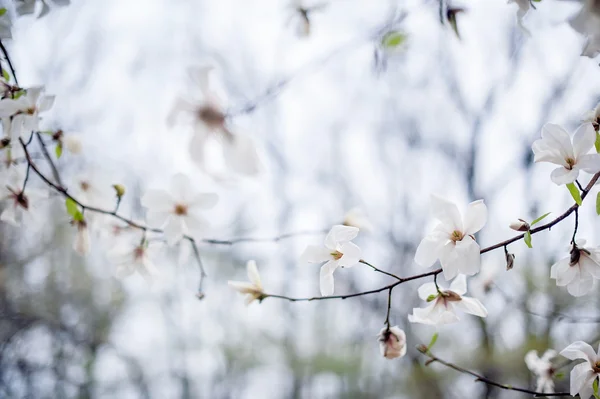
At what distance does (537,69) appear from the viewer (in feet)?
7.93

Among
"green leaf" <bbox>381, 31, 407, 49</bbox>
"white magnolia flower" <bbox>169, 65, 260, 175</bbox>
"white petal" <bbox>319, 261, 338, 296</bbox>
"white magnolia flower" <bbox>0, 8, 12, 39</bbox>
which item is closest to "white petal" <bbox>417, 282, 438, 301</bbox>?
"white petal" <bbox>319, 261, 338, 296</bbox>

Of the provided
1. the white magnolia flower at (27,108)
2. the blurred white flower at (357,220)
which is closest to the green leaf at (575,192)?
the blurred white flower at (357,220)

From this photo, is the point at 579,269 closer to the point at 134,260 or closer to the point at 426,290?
the point at 426,290

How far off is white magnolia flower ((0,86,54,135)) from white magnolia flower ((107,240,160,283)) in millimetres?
218

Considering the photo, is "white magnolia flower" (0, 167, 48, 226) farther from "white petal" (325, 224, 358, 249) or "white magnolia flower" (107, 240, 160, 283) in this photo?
"white petal" (325, 224, 358, 249)

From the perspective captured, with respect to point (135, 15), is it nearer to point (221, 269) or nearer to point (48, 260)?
point (48, 260)

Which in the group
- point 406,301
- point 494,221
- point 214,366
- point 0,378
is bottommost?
point 214,366

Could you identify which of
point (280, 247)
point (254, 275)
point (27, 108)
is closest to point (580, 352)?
point (254, 275)

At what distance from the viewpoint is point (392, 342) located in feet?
1.49

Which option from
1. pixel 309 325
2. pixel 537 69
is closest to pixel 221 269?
pixel 309 325

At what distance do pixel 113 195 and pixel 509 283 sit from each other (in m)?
2.09

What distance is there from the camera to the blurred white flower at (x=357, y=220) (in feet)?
2.22

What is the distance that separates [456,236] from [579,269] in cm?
12

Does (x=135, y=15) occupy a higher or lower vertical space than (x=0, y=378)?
higher
